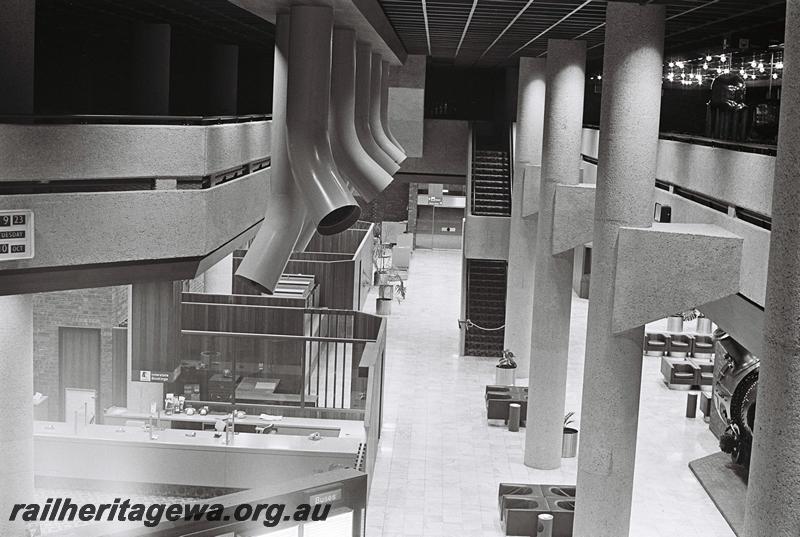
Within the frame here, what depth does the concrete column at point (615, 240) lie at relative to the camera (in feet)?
34.6

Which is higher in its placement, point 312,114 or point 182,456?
point 312,114

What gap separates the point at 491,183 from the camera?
2581 centimetres

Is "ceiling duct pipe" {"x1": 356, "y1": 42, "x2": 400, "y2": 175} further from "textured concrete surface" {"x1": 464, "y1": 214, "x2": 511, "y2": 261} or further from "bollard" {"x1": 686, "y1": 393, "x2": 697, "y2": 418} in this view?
"textured concrete surface" {"x1": 464, "y1": 214, "x2": 511, "y2": 261}

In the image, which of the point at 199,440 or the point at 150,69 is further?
the point at 150,69

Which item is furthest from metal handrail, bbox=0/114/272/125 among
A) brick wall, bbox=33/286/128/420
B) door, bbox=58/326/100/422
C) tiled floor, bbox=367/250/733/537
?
door, bbox=58/326/100/422

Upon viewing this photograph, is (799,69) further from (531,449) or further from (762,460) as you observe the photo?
(531,449)

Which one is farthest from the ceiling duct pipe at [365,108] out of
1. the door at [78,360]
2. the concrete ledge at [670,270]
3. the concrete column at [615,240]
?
the door at [78,360]

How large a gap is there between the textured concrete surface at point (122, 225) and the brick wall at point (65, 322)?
8.15 metres

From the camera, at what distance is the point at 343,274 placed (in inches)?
936

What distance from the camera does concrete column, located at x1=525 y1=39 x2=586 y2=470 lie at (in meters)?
15.8

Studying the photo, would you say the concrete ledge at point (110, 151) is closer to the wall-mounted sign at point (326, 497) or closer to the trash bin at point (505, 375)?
the wall-mounted sign at point (326, 497)

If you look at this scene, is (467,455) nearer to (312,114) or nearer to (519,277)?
(519,277)

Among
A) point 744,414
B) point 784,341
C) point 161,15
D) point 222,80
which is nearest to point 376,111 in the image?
point 161,15

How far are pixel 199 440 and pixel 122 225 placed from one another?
5.49 meters
